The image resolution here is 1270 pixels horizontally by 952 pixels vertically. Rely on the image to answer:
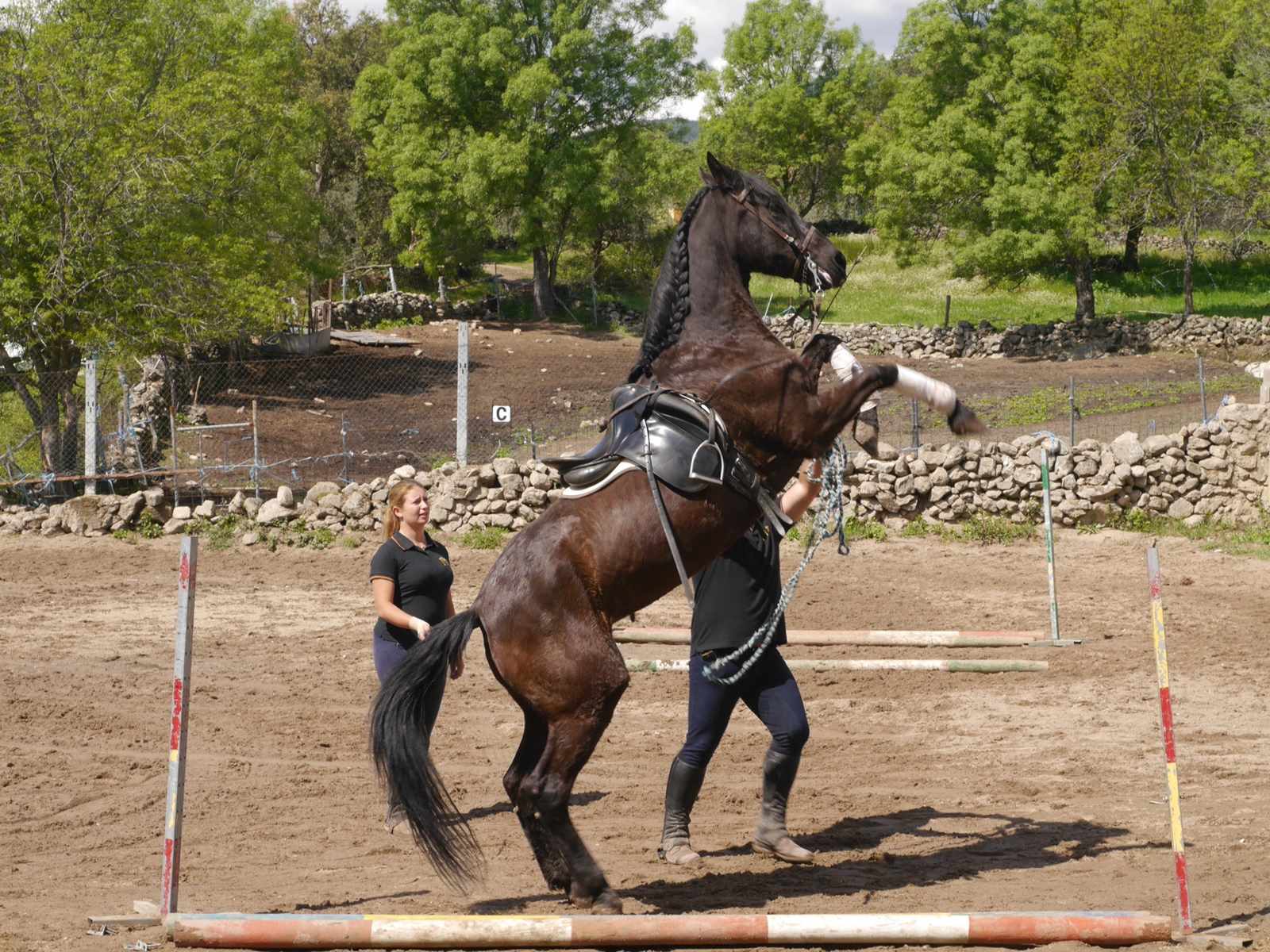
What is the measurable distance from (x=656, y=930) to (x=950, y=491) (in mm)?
12187

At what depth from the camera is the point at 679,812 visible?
6.29 meters

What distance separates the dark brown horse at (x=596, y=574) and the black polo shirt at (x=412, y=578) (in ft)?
5.15

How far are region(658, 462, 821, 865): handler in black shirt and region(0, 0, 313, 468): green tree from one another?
1499 centimetres

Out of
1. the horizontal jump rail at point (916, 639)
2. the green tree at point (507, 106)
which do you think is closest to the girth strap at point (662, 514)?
the horizontal jump rail at point (916, 639)

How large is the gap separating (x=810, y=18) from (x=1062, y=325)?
71.7 feet

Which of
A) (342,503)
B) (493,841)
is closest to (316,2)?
(342,503)

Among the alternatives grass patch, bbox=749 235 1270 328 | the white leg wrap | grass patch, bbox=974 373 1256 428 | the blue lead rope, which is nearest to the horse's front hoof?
the blue lead rope

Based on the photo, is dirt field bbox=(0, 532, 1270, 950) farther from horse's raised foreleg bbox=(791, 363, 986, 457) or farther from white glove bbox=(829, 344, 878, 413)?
white glove bbox=(829, 344, 878, 413)

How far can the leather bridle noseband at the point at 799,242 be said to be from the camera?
19.5ft

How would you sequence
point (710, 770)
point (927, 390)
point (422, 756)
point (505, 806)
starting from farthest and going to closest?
point (710, 770) → point (505, 806) → point (927, 390) → point (422, 756)

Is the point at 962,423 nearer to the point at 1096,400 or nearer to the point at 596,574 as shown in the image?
the point at 596,574

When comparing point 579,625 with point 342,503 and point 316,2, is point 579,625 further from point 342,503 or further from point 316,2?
point 316,2

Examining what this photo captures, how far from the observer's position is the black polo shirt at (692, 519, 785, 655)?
6113 millimetres

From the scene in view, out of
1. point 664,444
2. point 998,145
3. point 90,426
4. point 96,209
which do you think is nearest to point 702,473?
point 664,444
